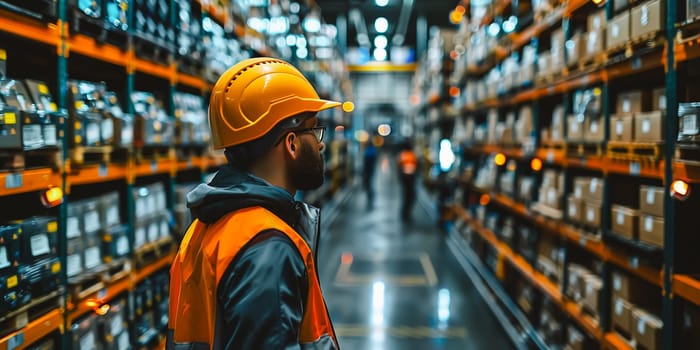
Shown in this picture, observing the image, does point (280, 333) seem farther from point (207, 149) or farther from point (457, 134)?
point (457, 134)

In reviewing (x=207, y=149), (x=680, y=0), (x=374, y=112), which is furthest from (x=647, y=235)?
(x=374, y=112)

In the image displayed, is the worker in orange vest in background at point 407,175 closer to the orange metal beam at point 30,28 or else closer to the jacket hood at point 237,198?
the orange metal beam at point 30,28

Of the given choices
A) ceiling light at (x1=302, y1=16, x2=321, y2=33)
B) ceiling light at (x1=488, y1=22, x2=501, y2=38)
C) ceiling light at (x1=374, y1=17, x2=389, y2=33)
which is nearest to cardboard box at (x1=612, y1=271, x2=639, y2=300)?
ceiling light at (x1=488, y1=22, x2=501, y2=38)

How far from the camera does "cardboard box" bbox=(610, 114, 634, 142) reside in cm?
356

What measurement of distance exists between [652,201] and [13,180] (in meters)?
3.47

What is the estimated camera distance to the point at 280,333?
143cm

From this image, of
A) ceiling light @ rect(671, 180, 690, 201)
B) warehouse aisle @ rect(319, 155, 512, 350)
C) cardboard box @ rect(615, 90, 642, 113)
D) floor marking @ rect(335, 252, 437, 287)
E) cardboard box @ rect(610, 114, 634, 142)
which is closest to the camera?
ceiling light @ rect(671, 180, 690, 201)

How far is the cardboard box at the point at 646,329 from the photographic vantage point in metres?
3.20

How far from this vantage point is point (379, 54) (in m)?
32.3

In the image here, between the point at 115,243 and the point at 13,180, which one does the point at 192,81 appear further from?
the point at 13,180

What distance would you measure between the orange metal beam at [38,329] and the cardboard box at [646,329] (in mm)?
Answer: 3343

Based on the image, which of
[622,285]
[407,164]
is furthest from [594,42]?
[407,164]

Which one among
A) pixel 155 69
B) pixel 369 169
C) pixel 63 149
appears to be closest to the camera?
pixel 63 149

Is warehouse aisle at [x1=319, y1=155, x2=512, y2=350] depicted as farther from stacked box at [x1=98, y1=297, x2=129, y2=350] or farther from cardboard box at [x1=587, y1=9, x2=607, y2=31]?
cardboard box at [x1=587, y1=9, x2=607, y2=31]
